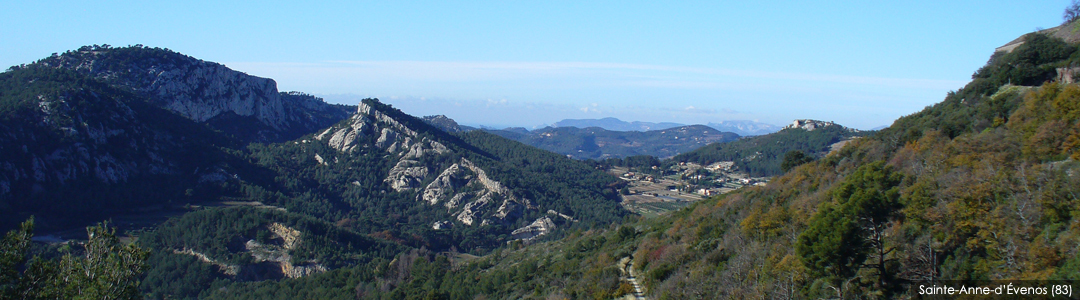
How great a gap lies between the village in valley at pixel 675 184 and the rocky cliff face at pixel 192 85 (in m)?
80.6

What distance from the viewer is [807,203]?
22.7 metres

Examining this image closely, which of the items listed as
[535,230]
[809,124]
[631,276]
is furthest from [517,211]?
[809,124]

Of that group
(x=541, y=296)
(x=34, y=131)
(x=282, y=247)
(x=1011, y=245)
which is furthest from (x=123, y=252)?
(x=34, y=131)

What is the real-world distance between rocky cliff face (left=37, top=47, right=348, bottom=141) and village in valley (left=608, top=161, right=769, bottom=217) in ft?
265

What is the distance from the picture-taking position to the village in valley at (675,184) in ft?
288

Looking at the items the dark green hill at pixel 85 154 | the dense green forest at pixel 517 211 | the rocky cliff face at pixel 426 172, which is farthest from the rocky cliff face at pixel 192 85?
the rocky cliff face at pixel 426 172

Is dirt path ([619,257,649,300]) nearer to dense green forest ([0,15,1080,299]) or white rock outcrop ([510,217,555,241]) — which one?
dense green forest ([0,15,1080,299])

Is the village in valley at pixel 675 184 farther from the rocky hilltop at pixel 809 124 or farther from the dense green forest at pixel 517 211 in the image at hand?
the rocky hilltop at pixel 809 124

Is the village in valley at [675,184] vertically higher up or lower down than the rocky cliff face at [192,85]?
lower down

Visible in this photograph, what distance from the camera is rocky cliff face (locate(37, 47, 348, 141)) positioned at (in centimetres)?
10369

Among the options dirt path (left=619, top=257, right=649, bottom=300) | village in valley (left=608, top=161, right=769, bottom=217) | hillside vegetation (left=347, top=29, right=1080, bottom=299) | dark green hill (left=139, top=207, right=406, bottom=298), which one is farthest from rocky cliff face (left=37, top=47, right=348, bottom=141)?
hillside vegetation (left=347, top=29, right=1080, bottom=299)

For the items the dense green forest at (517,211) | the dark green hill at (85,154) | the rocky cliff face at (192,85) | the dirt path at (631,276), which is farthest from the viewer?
the rocky cliff face at (192,85)

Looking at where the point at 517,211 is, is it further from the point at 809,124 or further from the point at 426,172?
the point at 809,124

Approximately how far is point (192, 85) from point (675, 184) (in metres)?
101
